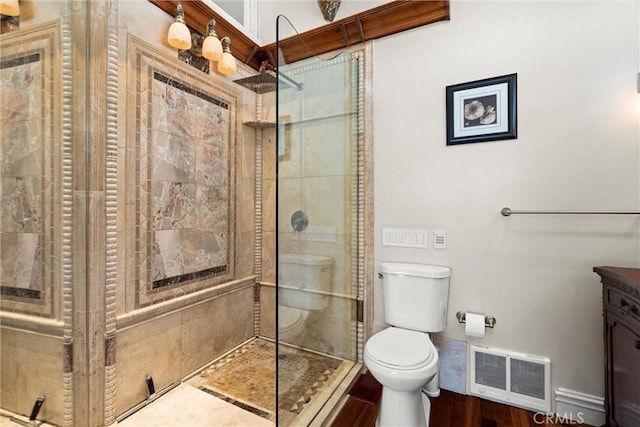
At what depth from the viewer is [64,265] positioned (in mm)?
1402

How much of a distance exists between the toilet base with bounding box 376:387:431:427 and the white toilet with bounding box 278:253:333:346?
502 mm

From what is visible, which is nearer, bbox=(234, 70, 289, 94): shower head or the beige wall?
the beige wall

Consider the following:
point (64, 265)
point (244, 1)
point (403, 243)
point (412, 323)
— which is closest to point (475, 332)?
point (412, 323)

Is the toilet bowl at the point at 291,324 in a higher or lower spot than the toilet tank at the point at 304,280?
lower

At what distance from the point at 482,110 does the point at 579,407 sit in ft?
5.55

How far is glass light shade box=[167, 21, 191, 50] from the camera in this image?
1.64 m

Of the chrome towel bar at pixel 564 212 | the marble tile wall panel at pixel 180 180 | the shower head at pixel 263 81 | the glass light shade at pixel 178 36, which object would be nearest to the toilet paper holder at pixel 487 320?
the chrome towel bar at pixel 564 212

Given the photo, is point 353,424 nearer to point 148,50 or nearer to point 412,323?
point 412,323

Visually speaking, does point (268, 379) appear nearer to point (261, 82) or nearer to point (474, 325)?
point (474, 325)

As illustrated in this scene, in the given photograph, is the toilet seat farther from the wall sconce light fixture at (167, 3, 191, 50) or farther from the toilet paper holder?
the wall sconce light fixture at (167, 3, 191, 50)

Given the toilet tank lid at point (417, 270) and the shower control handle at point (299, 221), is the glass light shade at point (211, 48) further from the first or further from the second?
the toilet tank lid at point (417, 270)

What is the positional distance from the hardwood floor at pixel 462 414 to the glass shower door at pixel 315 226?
16 cm
